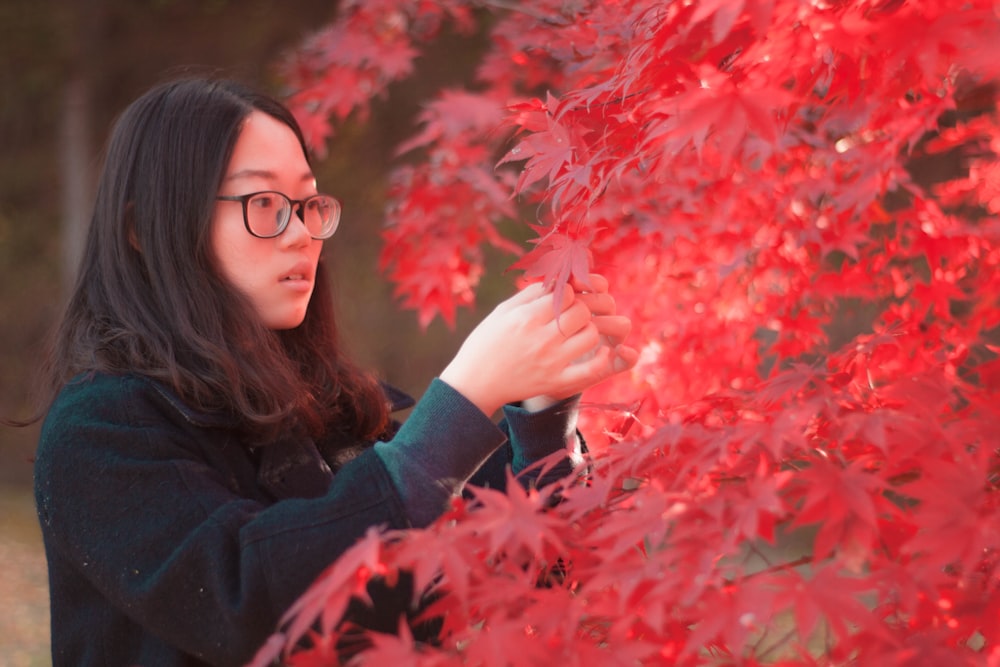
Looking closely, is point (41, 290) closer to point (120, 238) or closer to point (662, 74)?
point (120, 238)

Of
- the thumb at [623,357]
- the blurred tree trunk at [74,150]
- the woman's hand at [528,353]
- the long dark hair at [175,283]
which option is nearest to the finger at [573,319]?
the woman's hand at [528,353]

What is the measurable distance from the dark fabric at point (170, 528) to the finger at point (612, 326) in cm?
28

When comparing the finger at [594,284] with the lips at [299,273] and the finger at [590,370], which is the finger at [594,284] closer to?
the finger at [590,370]

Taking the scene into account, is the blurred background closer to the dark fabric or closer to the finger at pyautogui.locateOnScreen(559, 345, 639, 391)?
the dark fabric

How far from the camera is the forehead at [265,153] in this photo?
5.01 ft

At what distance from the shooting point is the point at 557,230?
4.57 feet

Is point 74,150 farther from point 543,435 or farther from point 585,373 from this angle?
point 585,373

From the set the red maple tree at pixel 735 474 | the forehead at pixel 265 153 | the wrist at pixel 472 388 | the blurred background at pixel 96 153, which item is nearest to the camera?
the red maple tree at pixel 735 474

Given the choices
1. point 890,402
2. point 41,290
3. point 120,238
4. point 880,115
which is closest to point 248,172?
point 120,238

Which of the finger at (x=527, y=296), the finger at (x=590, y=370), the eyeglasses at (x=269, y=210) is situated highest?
the eyeglasses at (x=269, y=210)

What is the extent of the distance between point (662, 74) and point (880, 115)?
2.41 feet

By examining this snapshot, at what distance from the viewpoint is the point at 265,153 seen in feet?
5.08

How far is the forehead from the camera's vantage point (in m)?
1.53

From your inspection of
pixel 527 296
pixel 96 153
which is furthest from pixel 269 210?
pixel 96 153
